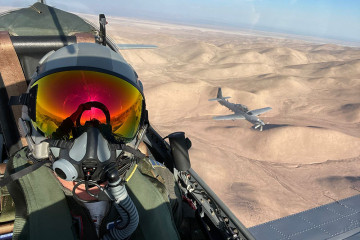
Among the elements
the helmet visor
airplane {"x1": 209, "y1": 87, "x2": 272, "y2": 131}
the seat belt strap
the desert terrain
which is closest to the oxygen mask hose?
the helmet visor

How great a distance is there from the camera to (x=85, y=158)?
5.47ft

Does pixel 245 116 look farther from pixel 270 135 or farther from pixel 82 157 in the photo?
pixel 82 157

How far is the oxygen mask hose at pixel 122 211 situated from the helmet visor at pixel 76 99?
0.42 m

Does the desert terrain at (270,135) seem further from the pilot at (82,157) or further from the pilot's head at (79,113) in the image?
the pilot's head at (79,113)

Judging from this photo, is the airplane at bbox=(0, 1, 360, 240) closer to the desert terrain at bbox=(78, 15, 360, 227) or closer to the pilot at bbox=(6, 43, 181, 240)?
the pilot at bbox=(6, 43, 181, 240)

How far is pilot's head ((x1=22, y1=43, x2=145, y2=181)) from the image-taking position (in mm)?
1691

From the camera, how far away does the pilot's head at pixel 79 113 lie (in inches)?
66.6

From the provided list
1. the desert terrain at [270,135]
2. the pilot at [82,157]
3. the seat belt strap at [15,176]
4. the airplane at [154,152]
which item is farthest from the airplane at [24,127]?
the desert terrain at [270,135]

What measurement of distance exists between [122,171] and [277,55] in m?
77.2

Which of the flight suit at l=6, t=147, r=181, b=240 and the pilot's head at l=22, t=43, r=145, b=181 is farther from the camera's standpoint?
the pilot's head at l=22, t=43, r=145, b=181

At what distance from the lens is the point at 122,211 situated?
68.0 inches

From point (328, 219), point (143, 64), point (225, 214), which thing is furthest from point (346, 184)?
point (143, 64)

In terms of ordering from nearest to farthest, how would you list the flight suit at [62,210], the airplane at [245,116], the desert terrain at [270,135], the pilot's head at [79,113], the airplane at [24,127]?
the flight suit at [62,210] → the pilot's head at [79,113] → the airplane at [24,127] → the desert terrain at [270,135] → the airplane at [245,116]

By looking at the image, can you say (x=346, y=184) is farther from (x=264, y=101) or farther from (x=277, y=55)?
(x=277, y=55)
